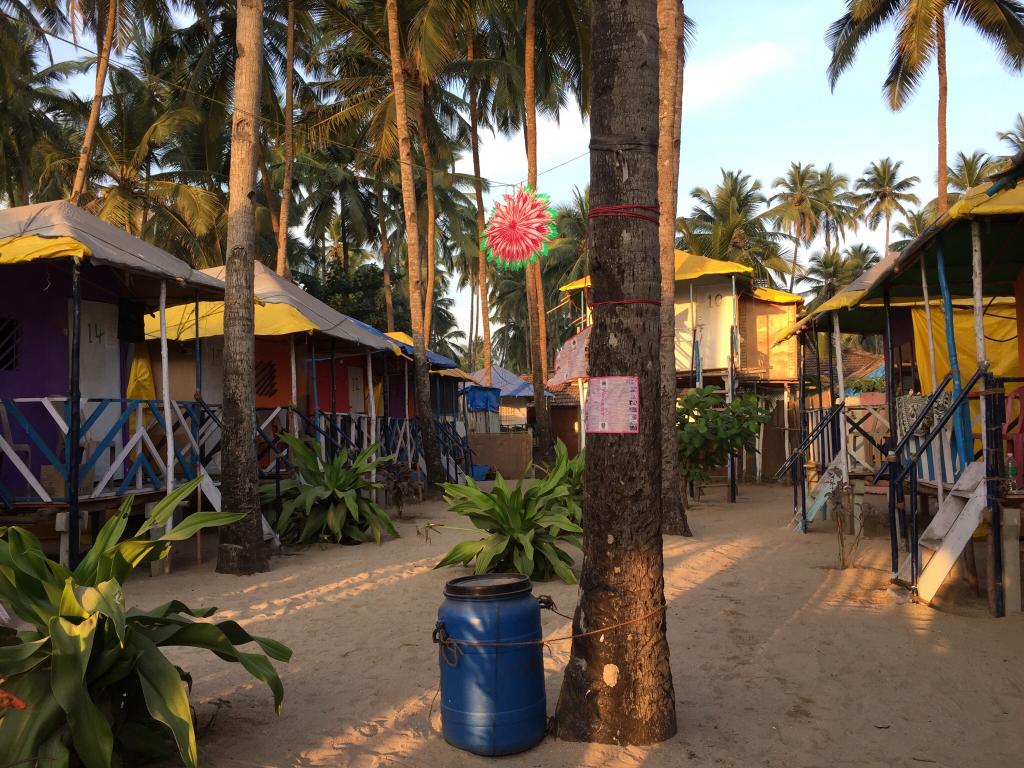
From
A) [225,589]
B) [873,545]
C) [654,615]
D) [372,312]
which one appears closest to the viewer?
[654,615]

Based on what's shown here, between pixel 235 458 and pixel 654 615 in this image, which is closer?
pixel 654 615

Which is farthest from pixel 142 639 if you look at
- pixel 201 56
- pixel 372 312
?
pixel 372 312

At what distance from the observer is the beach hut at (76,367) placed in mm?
7781

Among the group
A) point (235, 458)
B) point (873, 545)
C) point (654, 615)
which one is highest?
point (235, 458)

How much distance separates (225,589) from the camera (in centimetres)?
812

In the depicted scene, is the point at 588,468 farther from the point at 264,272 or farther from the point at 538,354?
the point at 538,354

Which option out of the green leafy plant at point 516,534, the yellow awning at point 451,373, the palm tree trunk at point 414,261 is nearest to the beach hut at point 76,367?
the green leafy plant at point 516,534

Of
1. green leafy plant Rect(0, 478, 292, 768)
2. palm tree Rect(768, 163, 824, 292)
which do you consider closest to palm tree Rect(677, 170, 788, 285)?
palm tree Rect(768, 163, 824, 292)

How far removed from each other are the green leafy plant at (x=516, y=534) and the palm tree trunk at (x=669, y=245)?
2892mm

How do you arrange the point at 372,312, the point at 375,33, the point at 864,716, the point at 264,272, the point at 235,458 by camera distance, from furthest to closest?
the point at 372,312 → the point at 375,33 → the point at 264,272 → the point at 235,458 → the point at 864,716

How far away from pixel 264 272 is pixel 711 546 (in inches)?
326

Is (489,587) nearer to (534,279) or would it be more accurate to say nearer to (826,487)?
(826,487)

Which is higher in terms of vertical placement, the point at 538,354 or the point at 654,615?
the point at 538,354

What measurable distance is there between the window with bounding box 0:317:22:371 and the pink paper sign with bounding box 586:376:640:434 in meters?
7.74
